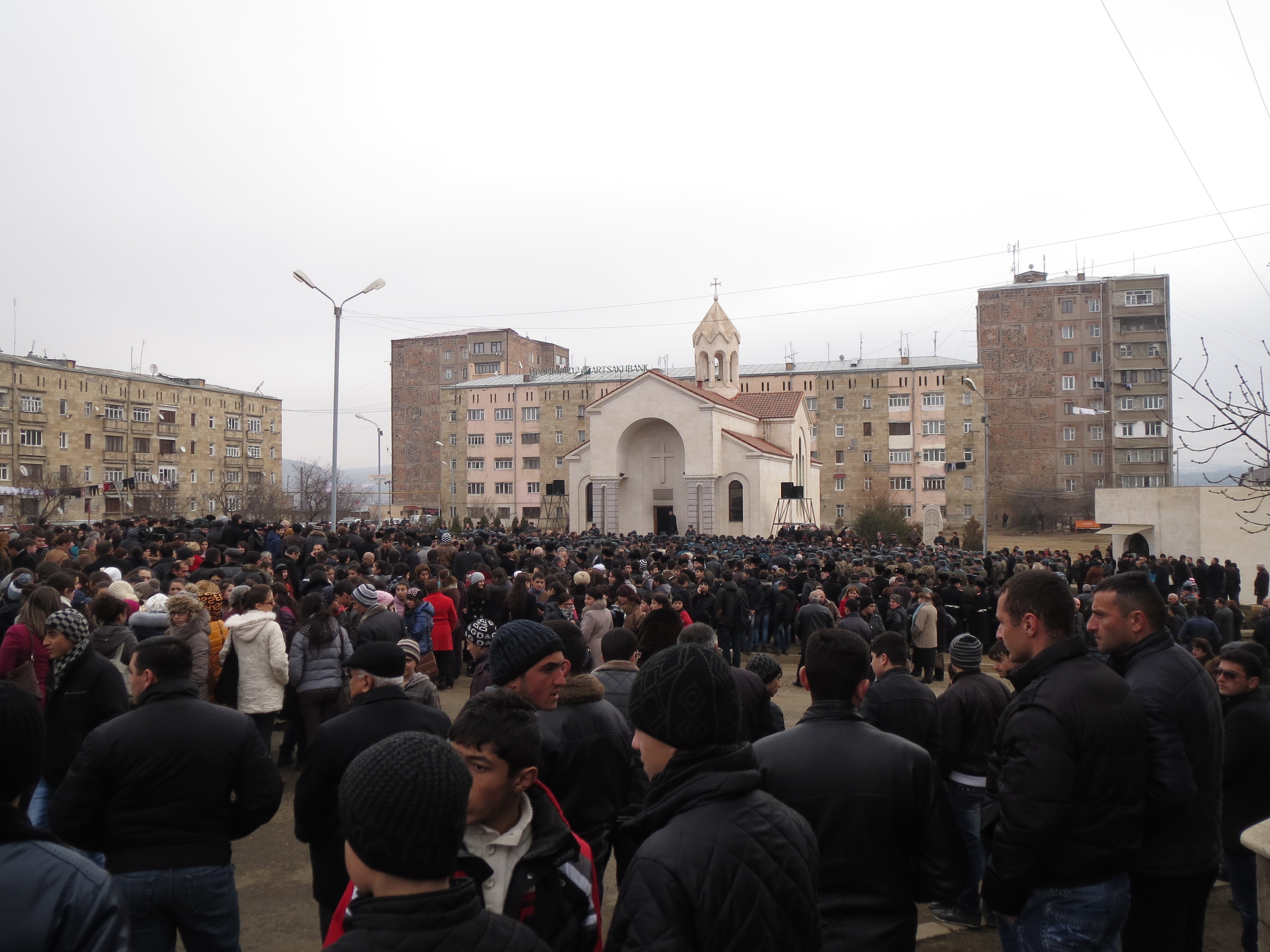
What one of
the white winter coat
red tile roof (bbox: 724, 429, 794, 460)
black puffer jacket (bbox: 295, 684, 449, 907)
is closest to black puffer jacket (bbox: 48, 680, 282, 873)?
black puffer jacket (bbox: 295, 684, 449, 907)

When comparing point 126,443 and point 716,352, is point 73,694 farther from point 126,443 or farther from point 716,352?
point 126,443

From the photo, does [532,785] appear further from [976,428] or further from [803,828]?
[976,428]

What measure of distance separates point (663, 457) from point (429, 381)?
142 feet

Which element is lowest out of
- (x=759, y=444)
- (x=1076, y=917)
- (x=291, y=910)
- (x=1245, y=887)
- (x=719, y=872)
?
(x=291, y=910)

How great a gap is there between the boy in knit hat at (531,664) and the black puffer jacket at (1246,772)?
153 inches

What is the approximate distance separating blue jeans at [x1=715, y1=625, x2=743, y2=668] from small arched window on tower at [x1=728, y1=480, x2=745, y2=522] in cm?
2845

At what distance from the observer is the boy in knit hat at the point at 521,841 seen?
2570 millimetres

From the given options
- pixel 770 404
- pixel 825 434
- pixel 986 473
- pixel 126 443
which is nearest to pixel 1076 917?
pixel 986 473

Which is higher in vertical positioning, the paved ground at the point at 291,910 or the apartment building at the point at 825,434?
the apartment building at the point at 825,434

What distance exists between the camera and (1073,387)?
65.6 m

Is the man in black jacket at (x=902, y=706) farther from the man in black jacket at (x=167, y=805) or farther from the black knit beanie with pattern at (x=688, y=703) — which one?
the man in black jacket at (x=167, y=805)

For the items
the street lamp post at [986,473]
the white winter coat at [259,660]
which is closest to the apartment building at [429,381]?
the street lamp post at [986,473]

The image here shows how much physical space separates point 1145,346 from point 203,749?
7314 centimetres

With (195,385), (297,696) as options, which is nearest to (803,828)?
(297,696)
